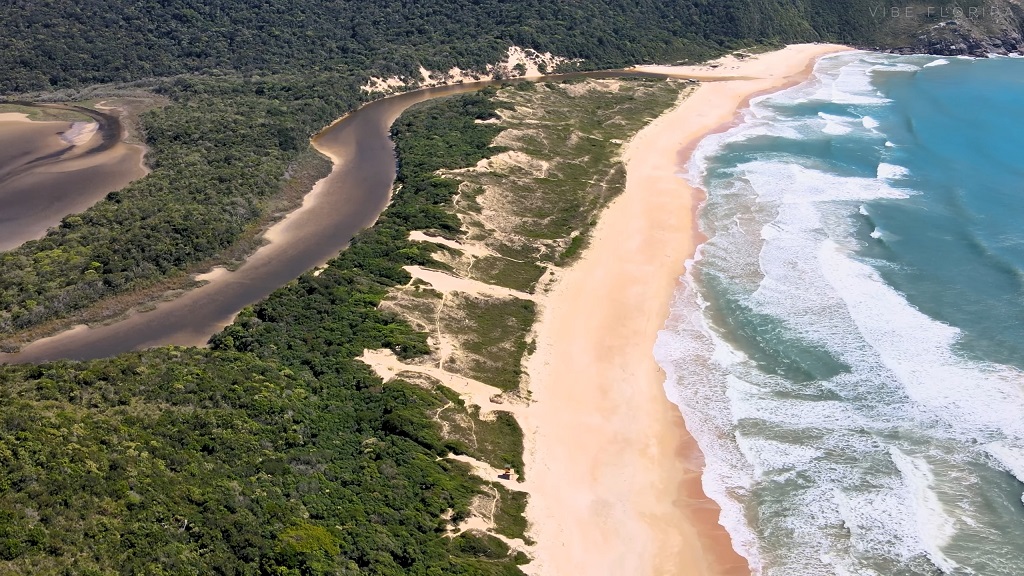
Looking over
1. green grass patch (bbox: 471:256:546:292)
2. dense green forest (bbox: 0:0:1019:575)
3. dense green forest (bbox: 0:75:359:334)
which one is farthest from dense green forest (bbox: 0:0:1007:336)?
green grass patch (bbox: 471:256:546:292)

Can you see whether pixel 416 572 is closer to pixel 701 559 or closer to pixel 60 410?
pixel 701 559

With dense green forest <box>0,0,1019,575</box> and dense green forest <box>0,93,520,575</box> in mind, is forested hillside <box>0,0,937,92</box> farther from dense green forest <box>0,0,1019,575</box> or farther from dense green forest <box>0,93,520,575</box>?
dense green forest <box>0,93,520,575</box>

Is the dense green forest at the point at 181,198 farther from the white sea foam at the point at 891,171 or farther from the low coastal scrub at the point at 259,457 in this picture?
the white sea foam at the point at 891,171

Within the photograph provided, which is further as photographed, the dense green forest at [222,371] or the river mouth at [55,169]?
the river mouth at [55,169]

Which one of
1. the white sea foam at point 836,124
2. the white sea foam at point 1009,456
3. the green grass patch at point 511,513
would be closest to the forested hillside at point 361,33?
the white sea foam at point 836,124

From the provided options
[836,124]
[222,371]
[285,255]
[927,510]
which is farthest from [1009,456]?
[836,124]

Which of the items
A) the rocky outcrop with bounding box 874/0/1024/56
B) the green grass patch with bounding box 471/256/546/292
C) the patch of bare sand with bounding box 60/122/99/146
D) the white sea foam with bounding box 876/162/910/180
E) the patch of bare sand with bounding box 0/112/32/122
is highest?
the rocky outcrop with bounding box 874/0/1024/56

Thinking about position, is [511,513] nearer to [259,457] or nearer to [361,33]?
[259,457]
